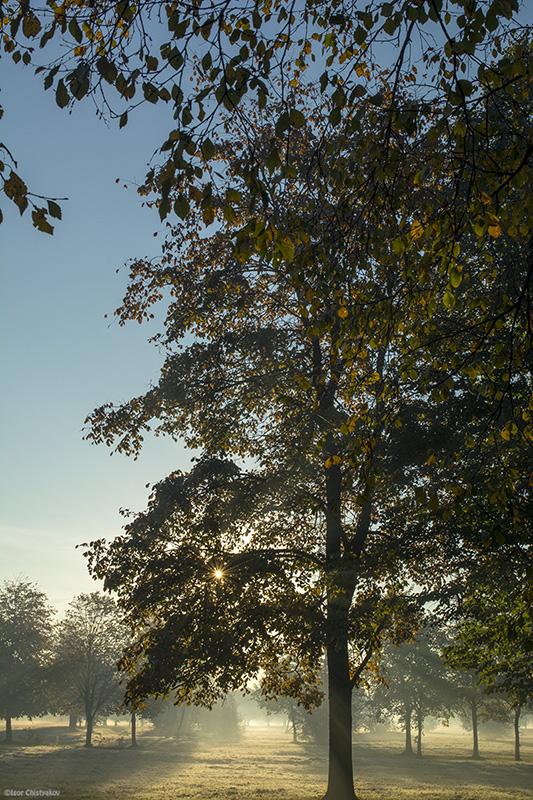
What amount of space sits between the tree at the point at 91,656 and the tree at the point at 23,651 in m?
2.31

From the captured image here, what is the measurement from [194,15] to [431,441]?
832cm

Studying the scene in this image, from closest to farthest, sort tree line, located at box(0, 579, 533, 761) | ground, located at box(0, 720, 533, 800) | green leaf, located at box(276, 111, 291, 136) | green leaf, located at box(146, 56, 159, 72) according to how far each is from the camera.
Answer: green leaf, located at box(276, 111, 291, 136) < green leaf, located at box(146, 56, 159, 72) < ground, located at box(0, 720, 533, 800) < tree line, located at box(0, 579, 533, 761)

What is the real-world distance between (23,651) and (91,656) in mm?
8778

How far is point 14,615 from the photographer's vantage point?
178ft

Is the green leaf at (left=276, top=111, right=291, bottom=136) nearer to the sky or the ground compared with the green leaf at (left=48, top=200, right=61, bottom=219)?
nearer to the sky

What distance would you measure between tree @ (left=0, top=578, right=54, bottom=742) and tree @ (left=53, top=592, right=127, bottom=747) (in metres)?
2.31

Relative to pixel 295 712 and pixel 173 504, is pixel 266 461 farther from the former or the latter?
pixel 295 712

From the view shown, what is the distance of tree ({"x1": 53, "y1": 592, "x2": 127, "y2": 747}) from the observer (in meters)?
45.4

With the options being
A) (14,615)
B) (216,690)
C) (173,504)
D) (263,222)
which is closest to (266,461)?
(173,504)

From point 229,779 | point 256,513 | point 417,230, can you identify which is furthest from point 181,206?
point 229,779

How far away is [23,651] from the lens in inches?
2005

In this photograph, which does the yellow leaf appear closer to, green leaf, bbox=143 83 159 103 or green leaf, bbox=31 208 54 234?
green leaf, bbox=143 83 159 103

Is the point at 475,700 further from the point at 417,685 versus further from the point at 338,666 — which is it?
the point at 338,666

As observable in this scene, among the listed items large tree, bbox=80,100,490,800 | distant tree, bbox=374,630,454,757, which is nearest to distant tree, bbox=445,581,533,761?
large tree, bbox=80,100,490,800
